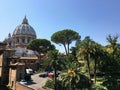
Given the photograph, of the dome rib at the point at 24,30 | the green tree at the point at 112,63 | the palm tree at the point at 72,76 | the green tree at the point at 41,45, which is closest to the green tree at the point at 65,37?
the green tree at the point at 41,45

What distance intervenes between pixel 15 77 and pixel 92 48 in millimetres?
22553

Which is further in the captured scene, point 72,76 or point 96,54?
point 96,54

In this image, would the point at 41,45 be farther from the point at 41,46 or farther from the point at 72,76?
the point at 72,76

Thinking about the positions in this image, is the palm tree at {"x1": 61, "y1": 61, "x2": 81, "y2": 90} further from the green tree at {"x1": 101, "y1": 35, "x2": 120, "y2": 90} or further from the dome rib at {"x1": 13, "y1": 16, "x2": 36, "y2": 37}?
the dome rib at {"x1": 13, "y1": 16, "x2": 36, "y2": 37}

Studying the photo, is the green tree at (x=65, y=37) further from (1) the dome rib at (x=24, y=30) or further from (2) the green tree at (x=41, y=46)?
(1) the dome rib at (x=24, y=30)

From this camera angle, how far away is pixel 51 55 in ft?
155

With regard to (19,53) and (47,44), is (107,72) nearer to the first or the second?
(47,44)

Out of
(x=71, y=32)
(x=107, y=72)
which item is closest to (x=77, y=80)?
(x=107, y=72)

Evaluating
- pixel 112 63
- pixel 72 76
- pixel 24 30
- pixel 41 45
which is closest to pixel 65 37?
pixel 41 45

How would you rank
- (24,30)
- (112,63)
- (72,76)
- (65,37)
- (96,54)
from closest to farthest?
(72,76) < (96,54) < (112,63) < (65,37) < (24,30)

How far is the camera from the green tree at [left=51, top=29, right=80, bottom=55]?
3627 inches

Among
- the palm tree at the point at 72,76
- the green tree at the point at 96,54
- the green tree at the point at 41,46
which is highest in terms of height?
the green tree at the point at 41,46

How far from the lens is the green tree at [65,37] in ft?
302

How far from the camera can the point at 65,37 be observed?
305 feet
